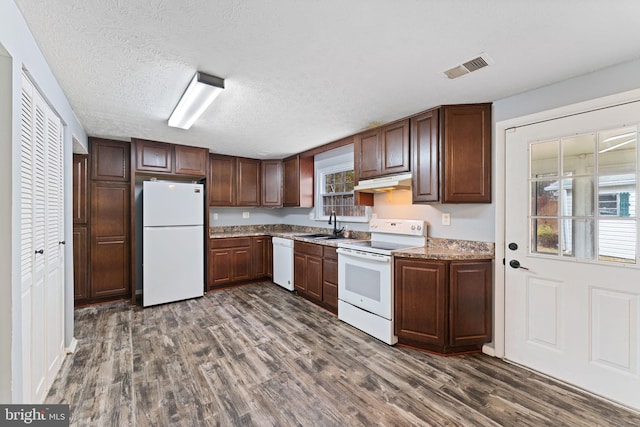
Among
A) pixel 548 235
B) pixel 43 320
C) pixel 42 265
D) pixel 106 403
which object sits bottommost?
pixel 106 403

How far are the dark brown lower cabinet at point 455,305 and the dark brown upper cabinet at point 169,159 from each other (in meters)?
3.46

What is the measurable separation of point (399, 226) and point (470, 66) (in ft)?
5.84

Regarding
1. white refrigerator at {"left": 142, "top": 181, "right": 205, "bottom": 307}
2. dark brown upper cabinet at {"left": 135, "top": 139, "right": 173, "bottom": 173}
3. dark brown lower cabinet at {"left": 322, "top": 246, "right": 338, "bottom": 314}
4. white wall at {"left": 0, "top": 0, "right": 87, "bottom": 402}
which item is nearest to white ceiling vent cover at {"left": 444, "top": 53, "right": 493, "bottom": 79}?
dark brown lower cabinet at {"left": 322, "top": 246, "right": 338, "bottom": 314}

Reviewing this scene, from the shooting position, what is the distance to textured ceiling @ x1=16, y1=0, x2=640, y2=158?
1.34 metres

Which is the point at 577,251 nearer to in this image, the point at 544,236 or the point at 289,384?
the point at 544,236


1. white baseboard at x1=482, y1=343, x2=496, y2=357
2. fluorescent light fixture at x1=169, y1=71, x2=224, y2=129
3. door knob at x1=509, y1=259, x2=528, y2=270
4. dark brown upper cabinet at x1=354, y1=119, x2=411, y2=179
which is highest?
fluorescent light fixture at x1=169, y1=71, x2=224, y2=129

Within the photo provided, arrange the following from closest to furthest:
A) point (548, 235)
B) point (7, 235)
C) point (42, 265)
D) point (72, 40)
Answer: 1. point (7, 235)
2. point (72, 40)
3. point (42, 265)
4. point (548, 235)

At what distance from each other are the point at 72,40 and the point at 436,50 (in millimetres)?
2154

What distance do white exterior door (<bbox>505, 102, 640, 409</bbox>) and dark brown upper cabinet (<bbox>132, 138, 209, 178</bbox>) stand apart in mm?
3934

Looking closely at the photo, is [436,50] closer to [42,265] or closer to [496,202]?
[496,202]

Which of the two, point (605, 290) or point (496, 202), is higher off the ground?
point (496, 202)

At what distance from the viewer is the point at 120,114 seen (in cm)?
274

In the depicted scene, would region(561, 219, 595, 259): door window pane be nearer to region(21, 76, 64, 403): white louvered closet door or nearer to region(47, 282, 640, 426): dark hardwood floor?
region(47, 282, 640, 426): dark hardwood floor

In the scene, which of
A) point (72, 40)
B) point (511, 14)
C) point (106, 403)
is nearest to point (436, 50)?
point (511, 14)
